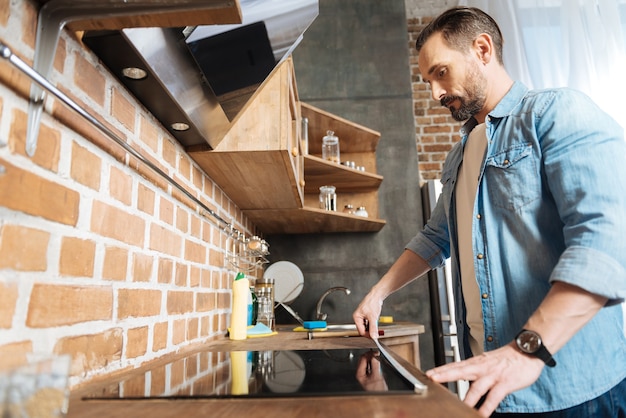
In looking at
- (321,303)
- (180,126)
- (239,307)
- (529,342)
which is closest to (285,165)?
(180,126)

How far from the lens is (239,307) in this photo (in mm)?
1624

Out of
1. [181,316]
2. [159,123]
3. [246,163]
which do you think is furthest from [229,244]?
[159,123]

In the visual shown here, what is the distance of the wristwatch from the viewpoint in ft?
2.63

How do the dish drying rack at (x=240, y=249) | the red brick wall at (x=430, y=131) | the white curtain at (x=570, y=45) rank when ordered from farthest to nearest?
the red brick wall at (x=430, y=131), the white curtain at (x=570, y=45), the dish drying rack at (x=240, y=249)

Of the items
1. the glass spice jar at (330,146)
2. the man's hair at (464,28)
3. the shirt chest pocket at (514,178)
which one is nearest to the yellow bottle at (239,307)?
the shirt chest pocket at (514,178)

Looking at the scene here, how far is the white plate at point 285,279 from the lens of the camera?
9.32ft

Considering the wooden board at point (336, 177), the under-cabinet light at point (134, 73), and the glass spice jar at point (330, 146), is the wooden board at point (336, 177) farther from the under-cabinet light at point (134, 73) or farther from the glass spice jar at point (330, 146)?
the under-cabinet light at point (134, 73)

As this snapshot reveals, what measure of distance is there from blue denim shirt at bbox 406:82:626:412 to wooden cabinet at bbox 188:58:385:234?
0.68 m

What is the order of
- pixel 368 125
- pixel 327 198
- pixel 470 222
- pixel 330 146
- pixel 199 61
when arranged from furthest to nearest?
pixel 368 125
pixel 330 146
pixel 327 198
pixel 470 222
pixel 199 61

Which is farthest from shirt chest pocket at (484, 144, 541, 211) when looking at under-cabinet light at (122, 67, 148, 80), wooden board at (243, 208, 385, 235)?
→ wooden board at (243, 208, 385, 235)

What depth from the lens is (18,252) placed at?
619mm

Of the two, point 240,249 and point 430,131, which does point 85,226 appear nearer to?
point 240,249

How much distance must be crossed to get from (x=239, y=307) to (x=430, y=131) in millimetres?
2376

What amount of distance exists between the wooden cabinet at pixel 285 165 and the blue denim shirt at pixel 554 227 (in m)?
0.68
